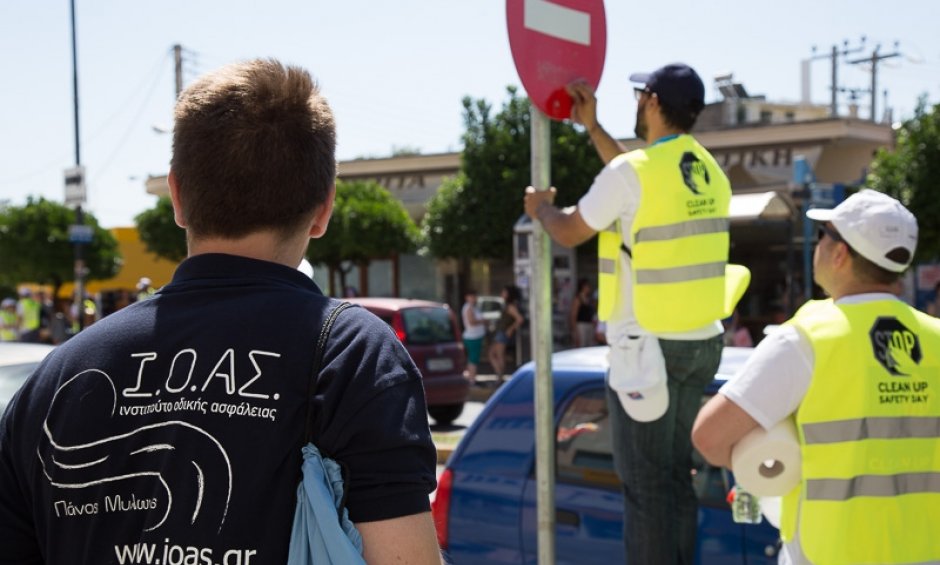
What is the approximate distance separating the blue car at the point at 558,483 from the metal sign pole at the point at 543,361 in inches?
33.9

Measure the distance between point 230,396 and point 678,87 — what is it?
259cm

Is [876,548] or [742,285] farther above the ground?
[742,285]

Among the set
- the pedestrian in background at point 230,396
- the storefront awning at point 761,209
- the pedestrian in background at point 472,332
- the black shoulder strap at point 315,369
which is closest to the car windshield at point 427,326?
the pedestrian in background at point 472,332

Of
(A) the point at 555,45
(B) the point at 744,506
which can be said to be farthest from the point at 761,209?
(B) the point at 744,506

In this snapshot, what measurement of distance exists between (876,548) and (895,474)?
20 cm

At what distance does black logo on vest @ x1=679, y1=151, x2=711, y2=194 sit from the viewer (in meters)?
3.61

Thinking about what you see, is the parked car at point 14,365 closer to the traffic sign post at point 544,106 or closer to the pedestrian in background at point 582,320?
the traffic sign post at point 544,106

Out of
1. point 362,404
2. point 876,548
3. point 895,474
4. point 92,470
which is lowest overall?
point 876,548

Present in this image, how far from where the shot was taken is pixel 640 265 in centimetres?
355

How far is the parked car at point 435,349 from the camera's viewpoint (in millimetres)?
14852

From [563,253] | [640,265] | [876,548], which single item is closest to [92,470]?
[876,548]

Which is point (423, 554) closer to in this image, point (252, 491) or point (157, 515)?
point (252, 491)

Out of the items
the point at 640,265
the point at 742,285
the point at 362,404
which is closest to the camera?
the point at 362,404

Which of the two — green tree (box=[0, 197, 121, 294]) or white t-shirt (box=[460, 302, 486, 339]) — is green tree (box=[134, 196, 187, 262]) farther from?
white t-shirt (box=[460, 302, 486, 339])
